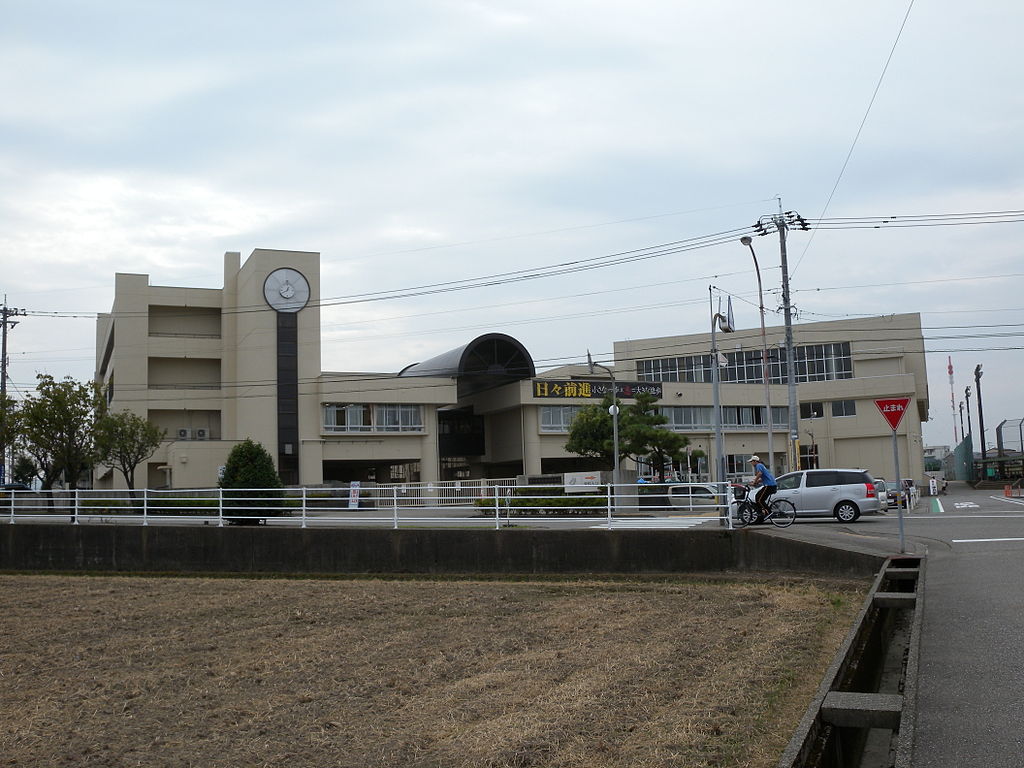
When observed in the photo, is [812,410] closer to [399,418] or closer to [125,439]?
[399,418]

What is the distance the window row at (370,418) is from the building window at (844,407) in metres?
33.7

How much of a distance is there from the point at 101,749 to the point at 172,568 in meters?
16.7

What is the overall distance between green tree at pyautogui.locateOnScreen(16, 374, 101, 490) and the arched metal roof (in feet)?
72.1

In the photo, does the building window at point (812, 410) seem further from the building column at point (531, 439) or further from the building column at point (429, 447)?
the building column at point (429, 447)

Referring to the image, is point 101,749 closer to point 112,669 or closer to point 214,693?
point 214,693

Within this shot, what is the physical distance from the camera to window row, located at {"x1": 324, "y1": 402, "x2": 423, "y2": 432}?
55844 mm

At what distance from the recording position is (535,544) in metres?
20.4

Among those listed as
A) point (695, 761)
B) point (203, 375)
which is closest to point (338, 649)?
point (695, 761)

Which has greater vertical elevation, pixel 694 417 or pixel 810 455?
pixel 694 417

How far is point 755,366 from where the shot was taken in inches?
3329

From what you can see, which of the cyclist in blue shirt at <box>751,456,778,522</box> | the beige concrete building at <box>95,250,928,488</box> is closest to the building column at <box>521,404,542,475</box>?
the beige concrete building at <box>95,250,928,488</box>

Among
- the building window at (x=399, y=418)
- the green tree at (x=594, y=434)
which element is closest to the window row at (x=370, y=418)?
the building window at (x=399, y=418)

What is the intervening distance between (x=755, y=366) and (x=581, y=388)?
2899 centimetres

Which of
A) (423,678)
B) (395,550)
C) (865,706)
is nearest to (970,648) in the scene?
(865,706)
